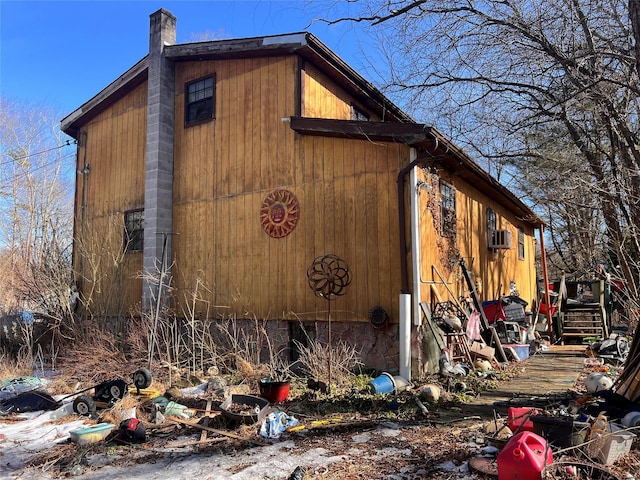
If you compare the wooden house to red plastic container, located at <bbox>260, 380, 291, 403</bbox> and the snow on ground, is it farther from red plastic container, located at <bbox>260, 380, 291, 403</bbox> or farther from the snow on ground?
the snow on ground

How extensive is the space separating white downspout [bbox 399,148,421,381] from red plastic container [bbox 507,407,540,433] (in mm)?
2556

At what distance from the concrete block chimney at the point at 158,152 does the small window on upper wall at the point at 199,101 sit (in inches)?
16.5

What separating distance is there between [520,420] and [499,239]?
8066mm

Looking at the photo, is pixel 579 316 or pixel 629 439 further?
pixel 579 316

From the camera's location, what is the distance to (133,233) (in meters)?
12.0

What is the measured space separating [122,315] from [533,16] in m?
10.2

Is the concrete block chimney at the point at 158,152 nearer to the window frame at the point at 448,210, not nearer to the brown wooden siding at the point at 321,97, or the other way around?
the brown wooden siding at the point at 321,97

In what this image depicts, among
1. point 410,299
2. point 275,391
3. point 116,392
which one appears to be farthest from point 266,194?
point 116,392

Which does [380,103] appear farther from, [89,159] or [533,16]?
[89,159]

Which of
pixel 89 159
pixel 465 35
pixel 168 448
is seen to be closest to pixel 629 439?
pixel 168 448

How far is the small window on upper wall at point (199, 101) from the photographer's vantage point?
11164mm

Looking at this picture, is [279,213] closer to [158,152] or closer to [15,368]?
[158,152]

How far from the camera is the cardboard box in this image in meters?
8.61

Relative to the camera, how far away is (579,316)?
12797 millimetres
